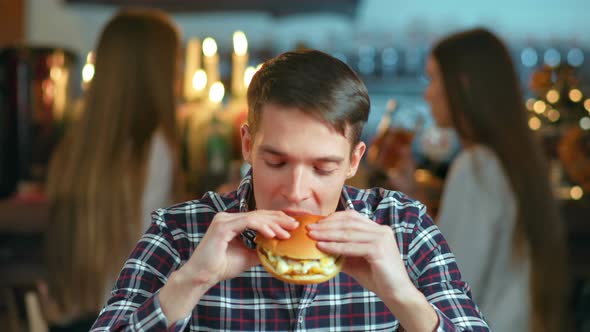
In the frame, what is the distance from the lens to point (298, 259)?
1134 mm

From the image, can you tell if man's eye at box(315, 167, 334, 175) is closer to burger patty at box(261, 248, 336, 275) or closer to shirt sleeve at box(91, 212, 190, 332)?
burger patty at box(261, 248, 336, 275)

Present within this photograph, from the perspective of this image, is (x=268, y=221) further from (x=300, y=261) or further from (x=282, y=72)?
(x=282, y=72)

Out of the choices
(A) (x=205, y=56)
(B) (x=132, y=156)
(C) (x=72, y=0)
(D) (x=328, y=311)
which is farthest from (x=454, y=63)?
(C) (x=72, y=0)

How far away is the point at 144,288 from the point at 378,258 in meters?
0.33

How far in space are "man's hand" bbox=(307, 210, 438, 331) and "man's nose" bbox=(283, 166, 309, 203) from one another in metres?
0.04

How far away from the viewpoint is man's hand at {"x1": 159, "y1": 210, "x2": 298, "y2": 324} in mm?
1096

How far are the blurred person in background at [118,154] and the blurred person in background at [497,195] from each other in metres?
0.88

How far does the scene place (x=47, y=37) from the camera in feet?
15.9

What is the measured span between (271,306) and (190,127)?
205cm

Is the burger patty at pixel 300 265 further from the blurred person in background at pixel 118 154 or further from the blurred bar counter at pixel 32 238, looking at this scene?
the blurred bar counter at pixel 32 238

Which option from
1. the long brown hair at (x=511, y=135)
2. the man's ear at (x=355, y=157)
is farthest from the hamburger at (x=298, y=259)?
the long brown hair at (x=511, y=135)

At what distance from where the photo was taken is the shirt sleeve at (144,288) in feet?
3.66

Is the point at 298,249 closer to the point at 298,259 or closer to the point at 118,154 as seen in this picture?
the point at 298,259

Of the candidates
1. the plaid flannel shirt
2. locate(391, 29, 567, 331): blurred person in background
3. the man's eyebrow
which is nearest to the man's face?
the man's eyebrow
